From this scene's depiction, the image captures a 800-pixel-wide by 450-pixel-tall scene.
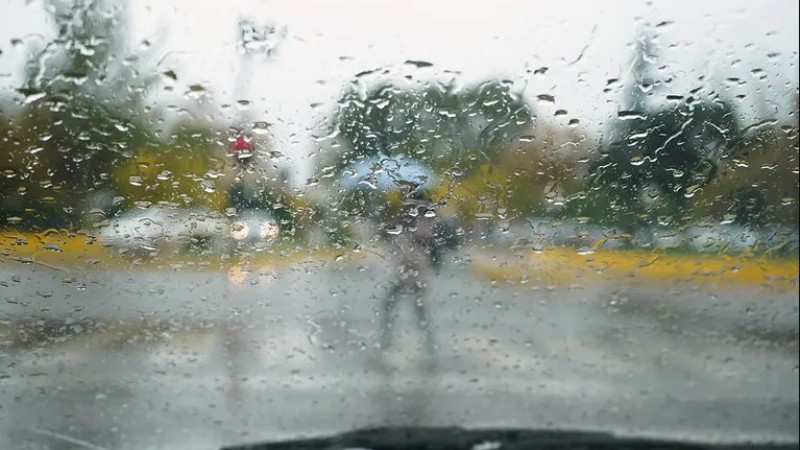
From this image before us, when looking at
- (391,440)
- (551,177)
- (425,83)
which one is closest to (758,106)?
(551,177)

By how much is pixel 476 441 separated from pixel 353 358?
842mm

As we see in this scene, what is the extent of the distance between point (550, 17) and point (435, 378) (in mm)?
1931

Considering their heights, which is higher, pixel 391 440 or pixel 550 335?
pixel 550 335

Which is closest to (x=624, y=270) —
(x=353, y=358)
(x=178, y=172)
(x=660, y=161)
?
(x=660, y=161)

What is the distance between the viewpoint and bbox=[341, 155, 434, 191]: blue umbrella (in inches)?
163

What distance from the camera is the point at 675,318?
4043 millimetres

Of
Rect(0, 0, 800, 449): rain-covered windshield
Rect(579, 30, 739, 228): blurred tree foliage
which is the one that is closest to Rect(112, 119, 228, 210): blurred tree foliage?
Rect(0, 0, 800, 449): rain-covered windshield

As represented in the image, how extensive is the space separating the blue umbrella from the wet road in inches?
16.6

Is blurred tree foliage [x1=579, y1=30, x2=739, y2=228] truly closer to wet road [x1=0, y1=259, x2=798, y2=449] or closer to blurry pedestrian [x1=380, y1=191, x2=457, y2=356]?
wet road [x1=0, y1=259, x2=798, y2=449]

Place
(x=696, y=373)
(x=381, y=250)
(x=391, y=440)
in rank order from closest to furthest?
1. (x=391, y=440)
2. (x=696, y=373)
3. (x=381, y=250)

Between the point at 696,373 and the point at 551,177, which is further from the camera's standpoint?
the point at 551,177

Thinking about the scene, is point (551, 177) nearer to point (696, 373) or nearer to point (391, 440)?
point (696, 373)

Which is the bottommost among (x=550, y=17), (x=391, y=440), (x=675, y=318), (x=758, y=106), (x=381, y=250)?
(x=391, y=440)

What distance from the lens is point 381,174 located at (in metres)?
4.15
